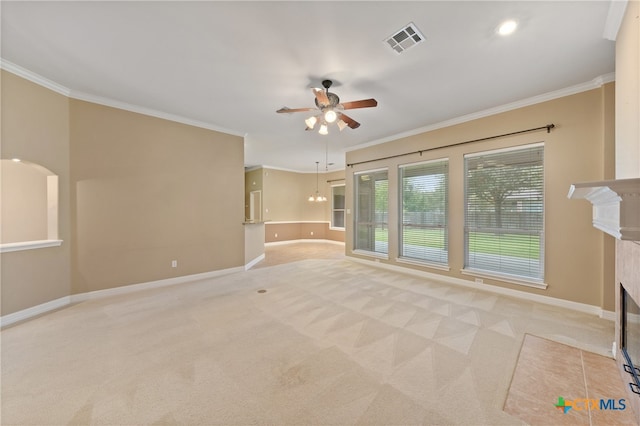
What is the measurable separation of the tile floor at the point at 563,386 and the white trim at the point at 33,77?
5832mm

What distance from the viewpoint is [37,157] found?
3.07 meters

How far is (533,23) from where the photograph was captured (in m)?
2.11

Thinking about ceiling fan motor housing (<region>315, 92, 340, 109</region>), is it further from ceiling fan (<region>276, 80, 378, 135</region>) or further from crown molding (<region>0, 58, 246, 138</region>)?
crown molding (<region>0, 58, 246, 138</region>)

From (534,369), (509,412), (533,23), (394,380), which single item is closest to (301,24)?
(533,23)

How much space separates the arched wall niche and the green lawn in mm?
6023

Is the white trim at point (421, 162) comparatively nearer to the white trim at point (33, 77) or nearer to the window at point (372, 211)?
the window at point (372, 211)

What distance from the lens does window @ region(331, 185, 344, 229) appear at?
951 centimetres

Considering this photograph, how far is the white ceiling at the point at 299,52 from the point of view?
78.9 inches

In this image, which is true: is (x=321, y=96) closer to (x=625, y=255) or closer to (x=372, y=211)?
(x=625, y=255)

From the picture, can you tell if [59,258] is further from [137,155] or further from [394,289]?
[394,289]

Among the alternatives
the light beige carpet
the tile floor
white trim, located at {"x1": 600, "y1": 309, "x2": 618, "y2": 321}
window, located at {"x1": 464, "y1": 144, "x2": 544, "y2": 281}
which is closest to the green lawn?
window, located at {"x1": 464, "y1": 144, "x2": 544, "y2": 281}

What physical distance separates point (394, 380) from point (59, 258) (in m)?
4.49

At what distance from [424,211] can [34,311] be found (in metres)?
6.24

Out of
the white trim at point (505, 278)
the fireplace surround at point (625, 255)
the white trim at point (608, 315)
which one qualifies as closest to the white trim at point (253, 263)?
the white trim at point (505, 278)
